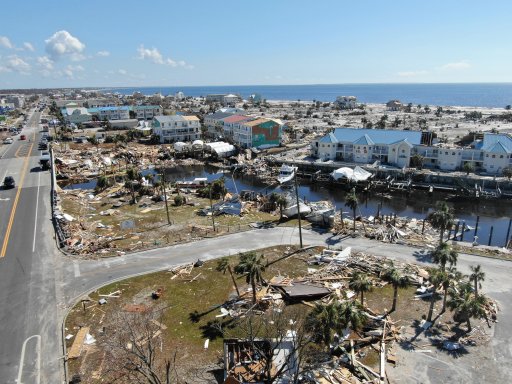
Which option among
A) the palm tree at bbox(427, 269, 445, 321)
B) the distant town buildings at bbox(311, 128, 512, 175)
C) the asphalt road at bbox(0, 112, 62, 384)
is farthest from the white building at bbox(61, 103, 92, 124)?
the palm tree at bbox(427, 269, 445, 321)

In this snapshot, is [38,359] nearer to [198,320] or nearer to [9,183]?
[198,320]

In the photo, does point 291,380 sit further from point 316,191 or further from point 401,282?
point 316,191

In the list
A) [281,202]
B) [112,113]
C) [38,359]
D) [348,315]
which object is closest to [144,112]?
[112,113]

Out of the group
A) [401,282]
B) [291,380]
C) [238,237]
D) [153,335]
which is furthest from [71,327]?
[401,282]

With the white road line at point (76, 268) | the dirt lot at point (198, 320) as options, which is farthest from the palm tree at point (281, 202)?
the white road line at point (76, 268)

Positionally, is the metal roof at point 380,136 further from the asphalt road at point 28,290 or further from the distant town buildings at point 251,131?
the asphalt road at point 28,290
